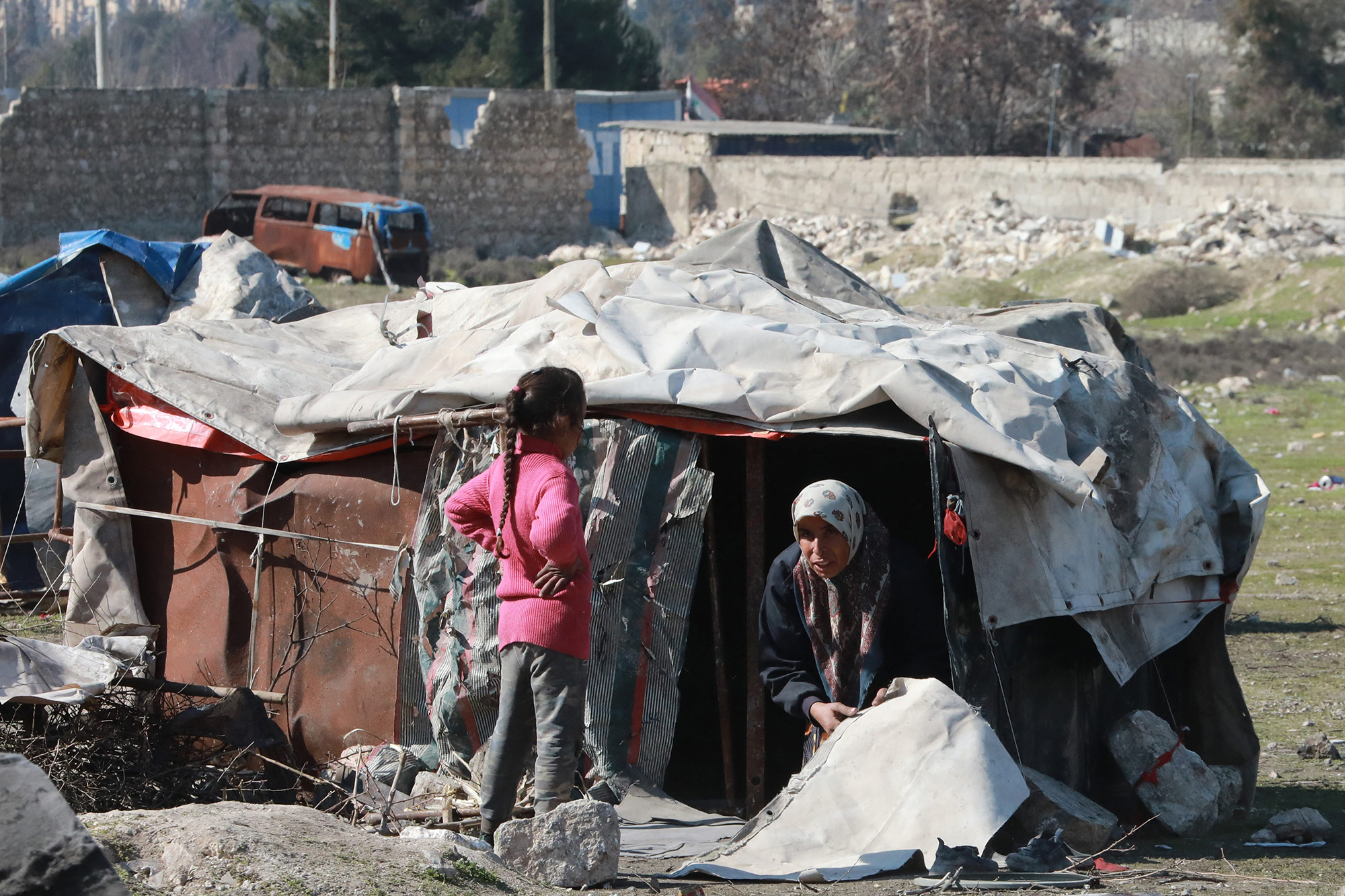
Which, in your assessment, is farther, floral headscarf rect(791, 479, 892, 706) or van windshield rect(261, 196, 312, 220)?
van windshield rect(261, 196, 312, 220)

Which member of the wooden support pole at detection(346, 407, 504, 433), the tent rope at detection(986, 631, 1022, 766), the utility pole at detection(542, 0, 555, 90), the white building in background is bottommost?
the tent rope at detection(986, 631, 1022, 766)

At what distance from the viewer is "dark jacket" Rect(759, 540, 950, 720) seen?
4332 millimetres

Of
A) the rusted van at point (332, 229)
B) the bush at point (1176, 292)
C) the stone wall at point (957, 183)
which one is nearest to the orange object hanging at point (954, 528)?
the bush at point (1176, 292)

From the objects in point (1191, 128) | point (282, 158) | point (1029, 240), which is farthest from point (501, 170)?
point (1191, 128)

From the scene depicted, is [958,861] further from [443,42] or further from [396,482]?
[443,42]

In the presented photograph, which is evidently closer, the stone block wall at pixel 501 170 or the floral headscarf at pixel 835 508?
the floral headscarf at pixel 835 508

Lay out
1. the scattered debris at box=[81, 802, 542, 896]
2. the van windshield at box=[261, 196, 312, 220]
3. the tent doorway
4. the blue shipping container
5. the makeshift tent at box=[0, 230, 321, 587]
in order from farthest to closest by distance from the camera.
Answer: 1. the blue shipping container
2. the van windshield at box=[261, 196, 312, 220]
3. the makeshift tent at box=[0, 230, 321, 587]
4. the tent doorway
5. the scattered debris at box=[81, 802, 542, 896]

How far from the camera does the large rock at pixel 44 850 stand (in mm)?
2529

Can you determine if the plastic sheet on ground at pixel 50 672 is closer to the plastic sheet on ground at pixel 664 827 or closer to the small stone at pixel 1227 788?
the plastic sheet on ground at pixel 664 827

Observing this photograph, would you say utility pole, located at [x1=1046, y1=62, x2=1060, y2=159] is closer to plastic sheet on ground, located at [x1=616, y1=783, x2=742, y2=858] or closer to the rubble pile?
the rubble pile

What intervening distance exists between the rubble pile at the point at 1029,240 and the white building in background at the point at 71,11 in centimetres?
10503

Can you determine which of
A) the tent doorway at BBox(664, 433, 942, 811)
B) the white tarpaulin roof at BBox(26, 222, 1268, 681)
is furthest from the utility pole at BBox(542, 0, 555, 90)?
the tent doorway at BBox(664, 433, 942, 811)

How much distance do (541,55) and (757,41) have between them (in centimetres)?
1297

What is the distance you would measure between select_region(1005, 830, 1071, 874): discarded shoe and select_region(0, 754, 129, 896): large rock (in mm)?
2429
